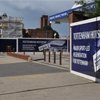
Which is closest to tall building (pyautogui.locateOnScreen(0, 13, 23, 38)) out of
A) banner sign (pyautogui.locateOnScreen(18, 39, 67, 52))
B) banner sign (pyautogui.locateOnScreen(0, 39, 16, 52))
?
banner sign (pyautogui.locateOnScreen(0, 39, 16, 52))

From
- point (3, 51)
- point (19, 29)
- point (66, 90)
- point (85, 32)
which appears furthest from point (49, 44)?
point (19, 29)

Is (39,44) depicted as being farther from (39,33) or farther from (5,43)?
(39,33)

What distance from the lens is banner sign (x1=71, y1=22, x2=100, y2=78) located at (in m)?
8.48

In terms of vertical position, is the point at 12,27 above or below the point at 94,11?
above

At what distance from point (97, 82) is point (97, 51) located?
133 cm

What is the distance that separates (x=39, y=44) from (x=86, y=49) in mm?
23683

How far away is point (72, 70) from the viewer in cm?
1076

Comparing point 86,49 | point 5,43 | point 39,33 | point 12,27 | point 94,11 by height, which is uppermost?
point 12,27

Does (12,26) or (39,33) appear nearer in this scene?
(12,26)

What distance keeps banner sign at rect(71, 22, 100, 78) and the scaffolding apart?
2789 inches

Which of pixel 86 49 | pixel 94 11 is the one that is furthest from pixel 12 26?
pixel 86 49

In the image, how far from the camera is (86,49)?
9281mm

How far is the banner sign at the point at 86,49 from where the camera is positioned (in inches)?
334

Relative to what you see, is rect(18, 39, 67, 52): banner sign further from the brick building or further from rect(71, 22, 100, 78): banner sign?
the brick building
